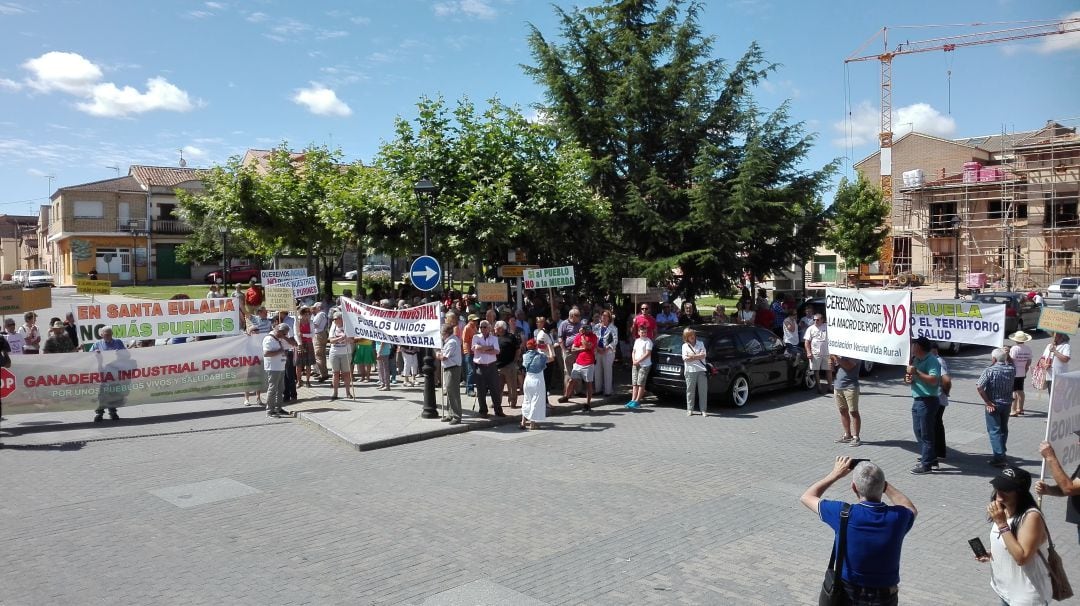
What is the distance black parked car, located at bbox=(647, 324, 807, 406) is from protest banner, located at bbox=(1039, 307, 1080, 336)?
190 inches

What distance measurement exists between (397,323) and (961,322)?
889 cm

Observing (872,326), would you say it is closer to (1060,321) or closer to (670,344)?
(1060,321)

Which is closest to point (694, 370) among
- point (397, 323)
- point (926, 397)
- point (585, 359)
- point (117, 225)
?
point (585, 359)

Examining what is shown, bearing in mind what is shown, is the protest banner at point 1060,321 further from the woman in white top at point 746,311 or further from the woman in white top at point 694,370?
the woman in white top at point 746,311

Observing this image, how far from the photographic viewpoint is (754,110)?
2103cm

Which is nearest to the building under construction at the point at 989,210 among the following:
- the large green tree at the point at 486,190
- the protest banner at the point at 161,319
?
the large green tree at the point at 486,190

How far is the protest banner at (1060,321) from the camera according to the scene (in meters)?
10.7

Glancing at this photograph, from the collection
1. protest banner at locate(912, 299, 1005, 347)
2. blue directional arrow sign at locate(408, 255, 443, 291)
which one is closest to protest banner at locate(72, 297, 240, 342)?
blue directional arrow sign at locate(408, 255, 443, 291)

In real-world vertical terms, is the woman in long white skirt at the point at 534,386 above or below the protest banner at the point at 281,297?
below

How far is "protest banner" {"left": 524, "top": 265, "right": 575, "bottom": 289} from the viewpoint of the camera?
691 inches

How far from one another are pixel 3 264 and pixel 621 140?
295ft

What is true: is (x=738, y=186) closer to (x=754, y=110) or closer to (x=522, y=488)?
(x=754, y=110)

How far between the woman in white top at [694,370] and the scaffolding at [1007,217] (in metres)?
38.1

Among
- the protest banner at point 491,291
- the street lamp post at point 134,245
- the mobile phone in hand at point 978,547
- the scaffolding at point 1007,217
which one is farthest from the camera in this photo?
the street lamp post at point 134,245
